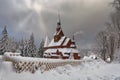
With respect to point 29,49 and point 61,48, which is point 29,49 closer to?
point 29,49

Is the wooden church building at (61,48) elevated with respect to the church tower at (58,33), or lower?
lower

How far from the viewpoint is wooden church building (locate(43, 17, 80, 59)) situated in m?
53.6

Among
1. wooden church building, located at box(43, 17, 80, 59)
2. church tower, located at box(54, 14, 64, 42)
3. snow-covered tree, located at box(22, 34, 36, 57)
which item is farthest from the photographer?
snow-covered tree, located at box(22, 34, 36, 57)

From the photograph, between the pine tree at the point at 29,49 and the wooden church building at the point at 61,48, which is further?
the pine tree at the point at 29,49

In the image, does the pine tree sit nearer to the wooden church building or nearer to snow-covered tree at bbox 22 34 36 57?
snow-covered tree at bbox 22 34 36 57

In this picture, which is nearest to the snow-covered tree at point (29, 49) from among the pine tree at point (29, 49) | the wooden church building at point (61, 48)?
the pine tree at point (29, 49)

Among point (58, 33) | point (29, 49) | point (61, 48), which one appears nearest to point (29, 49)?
point (29, 49)

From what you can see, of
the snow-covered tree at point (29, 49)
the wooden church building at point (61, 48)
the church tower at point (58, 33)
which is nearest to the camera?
the wooden church building at point (61, 48)

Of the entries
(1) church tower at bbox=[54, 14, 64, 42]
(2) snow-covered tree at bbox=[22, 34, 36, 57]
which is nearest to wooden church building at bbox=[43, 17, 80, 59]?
(1) church tower at bbox=[54, 14, 64, 42]

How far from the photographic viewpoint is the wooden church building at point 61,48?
53.6 meters

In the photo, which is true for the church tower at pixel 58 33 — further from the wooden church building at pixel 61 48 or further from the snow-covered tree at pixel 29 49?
the snow-covered tree at pixel 29 49

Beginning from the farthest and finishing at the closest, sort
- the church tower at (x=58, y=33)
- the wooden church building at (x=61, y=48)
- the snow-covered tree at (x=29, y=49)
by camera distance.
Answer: the snow-covered tree at (x=29, y=49) → the church tower at (x=58, y=33) → the wooden church building at (x=61, y=48)

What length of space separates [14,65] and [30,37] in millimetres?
75892

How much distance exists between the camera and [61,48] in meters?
56.6
